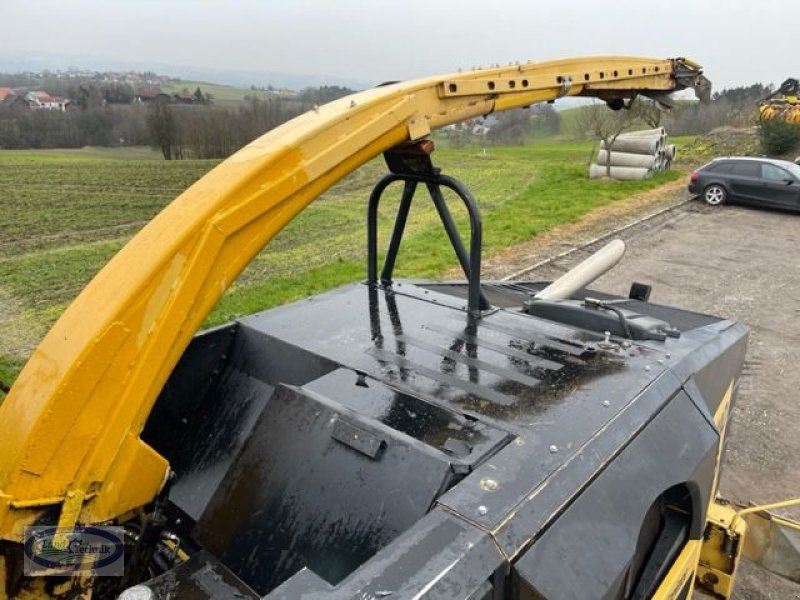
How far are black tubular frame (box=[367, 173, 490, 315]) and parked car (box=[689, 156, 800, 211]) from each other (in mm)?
14196

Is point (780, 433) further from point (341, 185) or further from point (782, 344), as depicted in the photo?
point (341, 185)

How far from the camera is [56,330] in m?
1.93

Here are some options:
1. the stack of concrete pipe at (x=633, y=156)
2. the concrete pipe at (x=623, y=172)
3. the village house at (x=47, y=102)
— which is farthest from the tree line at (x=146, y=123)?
the stack of concrete pipe at (x=633, y=156)

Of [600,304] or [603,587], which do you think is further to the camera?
[600,304]

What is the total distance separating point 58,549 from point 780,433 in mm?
5579

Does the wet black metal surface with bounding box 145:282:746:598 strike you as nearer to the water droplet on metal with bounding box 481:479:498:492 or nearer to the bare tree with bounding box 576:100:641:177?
the water droplet on metal with bounding box 481:479:498:492

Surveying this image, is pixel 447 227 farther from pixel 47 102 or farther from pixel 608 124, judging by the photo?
pixel 47 102

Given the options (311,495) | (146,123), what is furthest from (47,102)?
(311,495)

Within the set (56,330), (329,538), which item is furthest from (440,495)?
(56,330)

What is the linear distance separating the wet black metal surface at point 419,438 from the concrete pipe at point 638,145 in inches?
618

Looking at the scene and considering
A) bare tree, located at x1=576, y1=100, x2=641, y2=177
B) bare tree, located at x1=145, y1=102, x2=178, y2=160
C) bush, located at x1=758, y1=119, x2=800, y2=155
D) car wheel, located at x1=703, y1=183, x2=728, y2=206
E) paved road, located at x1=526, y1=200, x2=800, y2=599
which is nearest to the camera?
paved road, located at x1=526, y1=200, x2=800, y2=599

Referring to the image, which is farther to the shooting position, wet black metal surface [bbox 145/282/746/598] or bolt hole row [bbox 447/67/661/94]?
bolt hole row [bbox 447/67/661/94]

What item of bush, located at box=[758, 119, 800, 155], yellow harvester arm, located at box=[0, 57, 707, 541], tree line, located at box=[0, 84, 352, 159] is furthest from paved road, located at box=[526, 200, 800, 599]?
tree line, located at box=[0, 84, 352, 159]

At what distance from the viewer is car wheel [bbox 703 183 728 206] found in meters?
15.2
